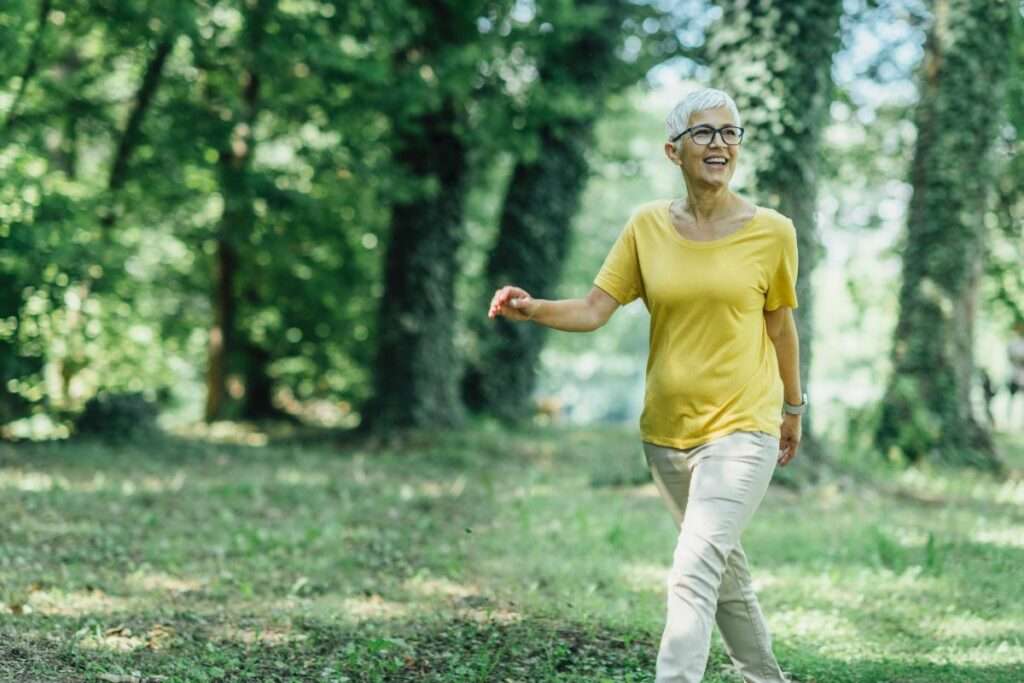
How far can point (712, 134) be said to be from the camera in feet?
14.0

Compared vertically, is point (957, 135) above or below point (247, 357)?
above

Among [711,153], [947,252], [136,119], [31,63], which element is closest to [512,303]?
[711,153]

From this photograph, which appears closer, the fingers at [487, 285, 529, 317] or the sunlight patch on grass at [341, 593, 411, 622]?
the fingers at [487, 285, 529, 317]

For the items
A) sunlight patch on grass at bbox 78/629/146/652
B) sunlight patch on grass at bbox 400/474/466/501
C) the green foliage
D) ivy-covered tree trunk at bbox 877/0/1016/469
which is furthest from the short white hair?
the green foliage

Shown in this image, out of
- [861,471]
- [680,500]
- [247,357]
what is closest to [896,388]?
[861,471]

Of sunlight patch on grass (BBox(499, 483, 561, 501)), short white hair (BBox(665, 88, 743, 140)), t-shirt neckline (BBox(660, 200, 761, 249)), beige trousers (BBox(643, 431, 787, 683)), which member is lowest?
sunlight patch on grass (BBox(499, 483, 561, 501))

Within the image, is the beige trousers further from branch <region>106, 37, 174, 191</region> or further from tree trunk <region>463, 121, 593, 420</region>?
tree trunk <region>463, 121, 593, 420</region>

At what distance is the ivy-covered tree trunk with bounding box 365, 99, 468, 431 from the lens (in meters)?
15.4

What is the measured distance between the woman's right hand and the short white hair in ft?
2.69

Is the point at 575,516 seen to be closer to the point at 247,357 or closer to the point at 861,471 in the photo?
the point at 861,471

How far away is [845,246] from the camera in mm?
20797

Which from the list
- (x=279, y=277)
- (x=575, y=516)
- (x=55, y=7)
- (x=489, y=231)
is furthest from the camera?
(x=489, y=231)

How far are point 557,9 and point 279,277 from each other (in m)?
7.61

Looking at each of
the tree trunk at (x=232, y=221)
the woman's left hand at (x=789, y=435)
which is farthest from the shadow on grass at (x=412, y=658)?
the tree trunk at (x=232, y=221)
